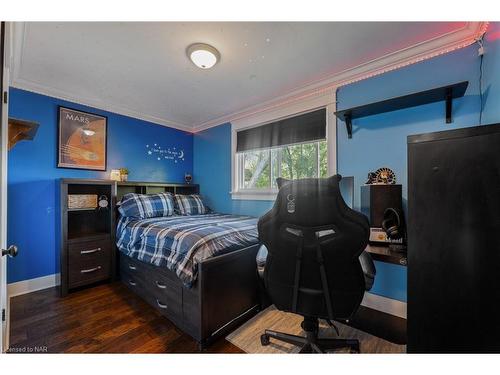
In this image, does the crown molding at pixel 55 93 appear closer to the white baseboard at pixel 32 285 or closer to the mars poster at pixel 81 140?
the mars poster at pixel 81 140

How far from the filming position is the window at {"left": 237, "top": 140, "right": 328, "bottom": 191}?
2531 millimetres

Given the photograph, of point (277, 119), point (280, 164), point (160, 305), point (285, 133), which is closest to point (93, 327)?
point (160, 305)

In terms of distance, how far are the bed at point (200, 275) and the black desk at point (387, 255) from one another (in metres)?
0.97

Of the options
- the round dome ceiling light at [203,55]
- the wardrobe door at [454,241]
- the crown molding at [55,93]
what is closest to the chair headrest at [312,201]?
the wardrobe door at [454,241]

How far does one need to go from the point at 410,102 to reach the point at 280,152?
1476 mm

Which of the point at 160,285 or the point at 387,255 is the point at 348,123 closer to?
the point at 387,255

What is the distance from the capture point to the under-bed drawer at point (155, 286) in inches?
67.6

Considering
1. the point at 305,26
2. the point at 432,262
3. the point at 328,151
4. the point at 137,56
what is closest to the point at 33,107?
the point at 137,56

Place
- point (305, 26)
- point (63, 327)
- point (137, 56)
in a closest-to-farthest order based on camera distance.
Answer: point (305, 26) → point (63, 327) → point (137, 56)

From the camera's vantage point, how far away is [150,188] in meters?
3.30

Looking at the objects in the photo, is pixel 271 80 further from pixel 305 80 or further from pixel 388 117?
pixel 388 117

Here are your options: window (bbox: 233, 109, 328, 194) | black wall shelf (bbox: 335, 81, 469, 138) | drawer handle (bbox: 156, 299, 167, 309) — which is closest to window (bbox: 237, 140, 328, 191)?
window (bbox: 233, 109, 328, 194)

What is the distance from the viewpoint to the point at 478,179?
85 cm
